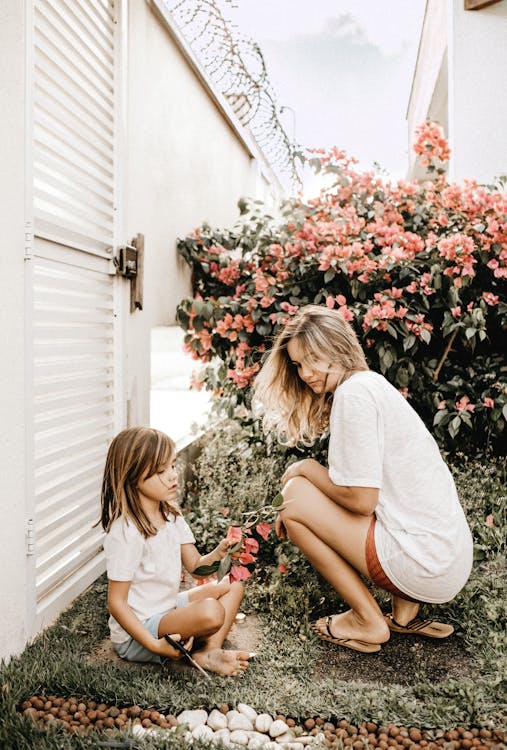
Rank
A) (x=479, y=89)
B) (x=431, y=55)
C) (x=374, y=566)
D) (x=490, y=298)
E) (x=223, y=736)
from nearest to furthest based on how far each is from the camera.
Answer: (x=223, y=736) < (x=374, y=566) < (x=490, y=298) < (x=479, y=89) < (x=431, y=55)

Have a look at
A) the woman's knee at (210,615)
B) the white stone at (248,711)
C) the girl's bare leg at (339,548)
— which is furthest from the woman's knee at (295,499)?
the white stone at (248,711)

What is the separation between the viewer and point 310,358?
2.61 metres

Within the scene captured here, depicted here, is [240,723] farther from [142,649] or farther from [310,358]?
[310,358]

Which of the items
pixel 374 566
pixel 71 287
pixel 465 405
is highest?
pixel 71 287

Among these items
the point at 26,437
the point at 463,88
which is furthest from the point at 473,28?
the point at 26,437

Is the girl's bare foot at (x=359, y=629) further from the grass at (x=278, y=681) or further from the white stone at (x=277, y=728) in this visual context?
the white stone at (x=277, y=728)

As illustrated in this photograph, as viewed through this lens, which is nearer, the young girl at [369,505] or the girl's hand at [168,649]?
the girl's hand at [168,649]

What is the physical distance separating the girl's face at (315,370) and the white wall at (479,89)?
333 cm

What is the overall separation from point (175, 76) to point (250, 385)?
219 cm

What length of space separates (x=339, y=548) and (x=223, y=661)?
59 centimetres

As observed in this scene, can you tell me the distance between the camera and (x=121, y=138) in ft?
11.1

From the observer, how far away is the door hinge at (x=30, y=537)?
2.34 meters

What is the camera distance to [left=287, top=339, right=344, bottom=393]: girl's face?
8.55 feet

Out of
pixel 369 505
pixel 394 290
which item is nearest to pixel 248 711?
pixel 369 505
